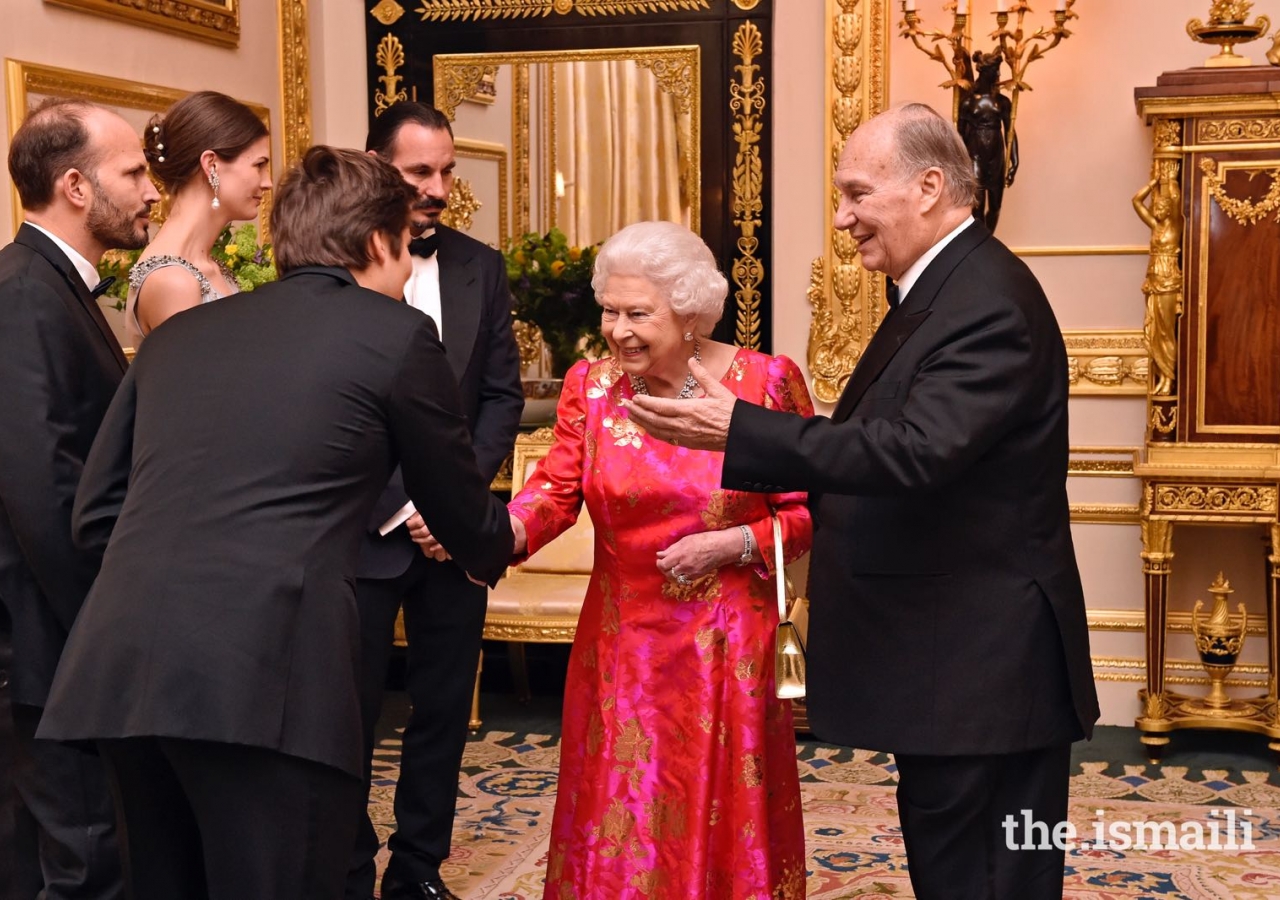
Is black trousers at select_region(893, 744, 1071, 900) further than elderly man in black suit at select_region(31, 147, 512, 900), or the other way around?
black trousers at select_region(893, 744, 1071, 900)

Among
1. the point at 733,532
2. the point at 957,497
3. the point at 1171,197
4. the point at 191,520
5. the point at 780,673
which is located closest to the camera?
the point at 191,520

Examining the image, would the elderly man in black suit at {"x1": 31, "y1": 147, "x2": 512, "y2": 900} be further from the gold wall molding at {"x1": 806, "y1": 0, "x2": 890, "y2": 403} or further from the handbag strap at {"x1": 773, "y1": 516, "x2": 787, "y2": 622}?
the gold wall molding at {"x1": 806, "y1": 0, "x2": 890, "y2": 403}

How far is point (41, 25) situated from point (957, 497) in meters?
3.32

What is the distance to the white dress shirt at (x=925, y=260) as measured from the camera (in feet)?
8.38

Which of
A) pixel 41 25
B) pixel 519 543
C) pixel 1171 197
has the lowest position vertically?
pixel 519 543

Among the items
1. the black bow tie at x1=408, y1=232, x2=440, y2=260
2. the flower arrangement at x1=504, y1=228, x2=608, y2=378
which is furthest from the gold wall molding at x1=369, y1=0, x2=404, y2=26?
the black bow tie at x1=408, y1=232, x2=440, y2=260

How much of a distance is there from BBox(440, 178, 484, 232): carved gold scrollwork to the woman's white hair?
3.12 meters

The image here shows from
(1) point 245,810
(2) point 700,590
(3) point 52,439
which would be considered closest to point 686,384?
(2) point 700,590

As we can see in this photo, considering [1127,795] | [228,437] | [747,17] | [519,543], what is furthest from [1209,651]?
[228,437]

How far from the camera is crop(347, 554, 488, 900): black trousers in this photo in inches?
141

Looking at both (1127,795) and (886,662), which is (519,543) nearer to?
(886,662)

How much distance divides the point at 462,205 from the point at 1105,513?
2.90m

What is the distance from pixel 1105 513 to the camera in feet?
18.5

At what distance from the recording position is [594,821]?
117 inches
